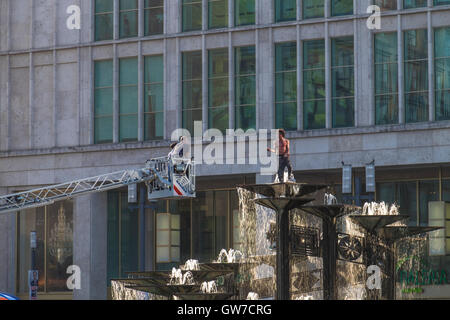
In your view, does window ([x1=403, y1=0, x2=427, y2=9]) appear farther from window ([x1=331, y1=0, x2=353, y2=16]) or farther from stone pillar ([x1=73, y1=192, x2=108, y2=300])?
stone pillar ([x1=73, y1=192, x2=108, y2=300])

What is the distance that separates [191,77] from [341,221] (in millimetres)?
8866

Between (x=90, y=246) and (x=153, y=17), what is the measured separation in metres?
10.4

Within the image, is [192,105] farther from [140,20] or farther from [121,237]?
[121,237]

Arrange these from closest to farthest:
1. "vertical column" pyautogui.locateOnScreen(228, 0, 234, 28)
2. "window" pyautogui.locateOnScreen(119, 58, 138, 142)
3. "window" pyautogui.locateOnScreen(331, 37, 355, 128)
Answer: "window" pyautogui.locateOnScreen(331, 37, 355, 128) < "vertical column" pyautogui.locateOnScreen(228, 0, 234, 28) < "window" pyautogui.locateOnScreen(119, 58, 138, 142)

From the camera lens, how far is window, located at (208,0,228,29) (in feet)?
143

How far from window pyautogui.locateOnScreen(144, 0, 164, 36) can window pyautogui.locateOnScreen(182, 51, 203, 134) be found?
6.01ft

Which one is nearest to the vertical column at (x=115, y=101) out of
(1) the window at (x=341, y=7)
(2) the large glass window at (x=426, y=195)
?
(1) the window at (x=341, y=7)

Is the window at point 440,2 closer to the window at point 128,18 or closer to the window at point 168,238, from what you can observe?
the window at point 128,18

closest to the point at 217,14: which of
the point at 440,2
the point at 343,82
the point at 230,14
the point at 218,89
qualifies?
the point at 230,14

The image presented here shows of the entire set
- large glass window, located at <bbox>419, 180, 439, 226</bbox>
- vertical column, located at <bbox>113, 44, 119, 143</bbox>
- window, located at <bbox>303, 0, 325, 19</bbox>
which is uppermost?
window, located at <bbox>303, 0, 325, 19</bbox>

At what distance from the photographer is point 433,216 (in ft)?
132

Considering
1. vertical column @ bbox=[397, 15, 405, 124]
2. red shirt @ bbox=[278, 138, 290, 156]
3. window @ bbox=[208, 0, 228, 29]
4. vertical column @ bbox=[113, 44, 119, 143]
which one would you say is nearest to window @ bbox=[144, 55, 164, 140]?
vertical column @ bbox=[113, 44, 119, 143]

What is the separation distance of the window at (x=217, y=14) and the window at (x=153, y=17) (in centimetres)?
231

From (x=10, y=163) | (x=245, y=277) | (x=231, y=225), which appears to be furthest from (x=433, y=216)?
(x=10, y=163)
